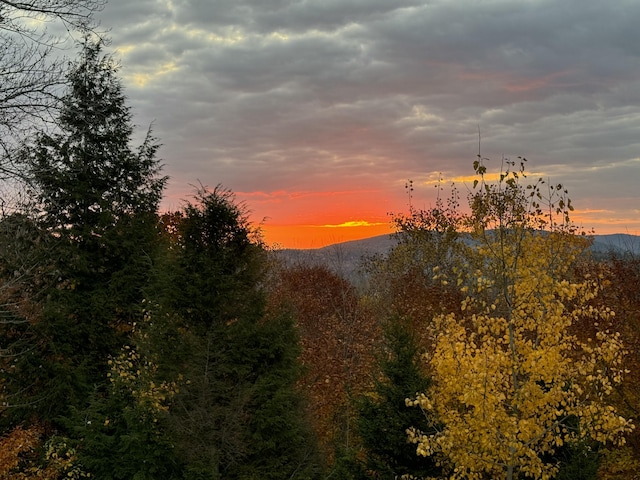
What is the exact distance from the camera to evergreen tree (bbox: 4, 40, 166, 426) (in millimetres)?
18859

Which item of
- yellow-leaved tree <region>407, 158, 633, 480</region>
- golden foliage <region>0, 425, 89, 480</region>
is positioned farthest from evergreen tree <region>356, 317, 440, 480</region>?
golden foliage <region>0, 425, 89, 480</region>

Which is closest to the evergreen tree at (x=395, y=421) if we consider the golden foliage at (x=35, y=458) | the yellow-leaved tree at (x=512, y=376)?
the yellow-leaved tree at (x=512, y=376)

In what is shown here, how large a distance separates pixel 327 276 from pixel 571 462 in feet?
99.9

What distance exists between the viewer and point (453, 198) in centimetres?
4234

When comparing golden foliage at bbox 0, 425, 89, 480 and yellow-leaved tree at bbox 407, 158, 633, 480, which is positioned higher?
yellow-leaved tree at bbox 407, 158, 633, 480

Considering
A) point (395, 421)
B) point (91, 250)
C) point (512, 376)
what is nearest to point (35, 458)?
point (91, 250)

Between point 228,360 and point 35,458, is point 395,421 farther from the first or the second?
point 35,458

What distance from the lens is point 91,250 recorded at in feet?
67.7

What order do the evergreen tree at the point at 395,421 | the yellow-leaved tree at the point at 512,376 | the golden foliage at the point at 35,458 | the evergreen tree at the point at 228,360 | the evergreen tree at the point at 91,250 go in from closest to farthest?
the yellow-leaved tree at the point at 512,376
the evergreen tree at the point at 395,421
the evergreen tree at the point at 228,360
the golden foliage at the point at 35,458
the evergreen tree at the point at 91,250

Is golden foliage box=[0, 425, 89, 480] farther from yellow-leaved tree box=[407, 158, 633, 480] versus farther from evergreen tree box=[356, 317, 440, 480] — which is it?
yellow-leaved tree box=[407, 158, 633, 480]

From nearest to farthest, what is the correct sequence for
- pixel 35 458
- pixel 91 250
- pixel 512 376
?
pixel 512 376, pixel 35 458, pixel 91 250

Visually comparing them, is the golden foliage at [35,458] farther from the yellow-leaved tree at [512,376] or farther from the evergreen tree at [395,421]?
the yellow-leaved tree at [512,376]

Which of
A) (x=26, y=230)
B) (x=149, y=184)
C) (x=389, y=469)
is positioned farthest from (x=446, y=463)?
(x=149, y=184)

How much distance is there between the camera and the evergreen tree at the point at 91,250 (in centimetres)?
1886
